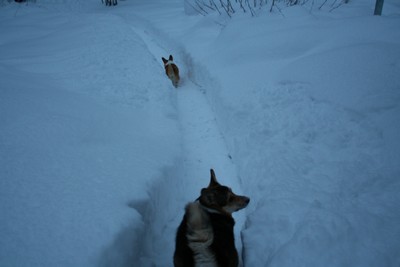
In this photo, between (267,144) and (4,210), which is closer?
(4,210)

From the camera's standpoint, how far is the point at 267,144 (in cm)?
350

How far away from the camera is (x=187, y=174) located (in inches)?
143

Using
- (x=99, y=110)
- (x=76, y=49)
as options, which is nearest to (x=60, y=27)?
(x=76, y=49)

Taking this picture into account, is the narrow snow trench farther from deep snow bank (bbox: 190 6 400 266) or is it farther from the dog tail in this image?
the dog tail

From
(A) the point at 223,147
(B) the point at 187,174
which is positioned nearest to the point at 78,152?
(B) the point at 187,174

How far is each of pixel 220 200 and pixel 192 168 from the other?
1.43 metres

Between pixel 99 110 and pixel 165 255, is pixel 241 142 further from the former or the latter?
pixel 99 110

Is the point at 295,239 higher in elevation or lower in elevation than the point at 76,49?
lower

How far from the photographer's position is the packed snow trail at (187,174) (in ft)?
9.02

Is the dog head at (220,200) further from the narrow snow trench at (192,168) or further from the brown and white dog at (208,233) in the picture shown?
the narrow snow trench at (192,168)

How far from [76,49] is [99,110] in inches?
146

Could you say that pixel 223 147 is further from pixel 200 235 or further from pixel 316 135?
pixel 200 235

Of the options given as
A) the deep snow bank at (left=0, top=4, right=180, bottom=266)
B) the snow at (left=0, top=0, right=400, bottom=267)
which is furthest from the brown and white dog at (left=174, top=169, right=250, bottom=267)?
the deep snow bank at (left=0, top=4, right=180, bottom=266)

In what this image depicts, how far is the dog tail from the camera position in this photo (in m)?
1.87
